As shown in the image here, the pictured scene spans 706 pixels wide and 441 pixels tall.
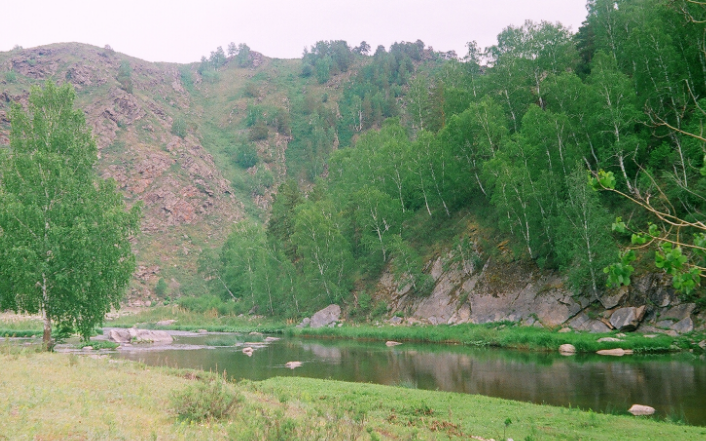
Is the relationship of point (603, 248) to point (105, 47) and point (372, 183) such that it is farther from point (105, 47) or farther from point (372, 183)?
point (105, 47)

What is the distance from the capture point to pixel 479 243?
55438 mm

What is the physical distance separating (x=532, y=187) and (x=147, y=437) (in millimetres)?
43729

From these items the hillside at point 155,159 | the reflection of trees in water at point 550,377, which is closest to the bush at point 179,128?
the hillside at point 155,159

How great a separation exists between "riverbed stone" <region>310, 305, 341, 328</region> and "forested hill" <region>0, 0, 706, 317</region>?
2.31 m

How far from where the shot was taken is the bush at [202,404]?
Answer: 1238 centimetres

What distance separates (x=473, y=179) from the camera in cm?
6128

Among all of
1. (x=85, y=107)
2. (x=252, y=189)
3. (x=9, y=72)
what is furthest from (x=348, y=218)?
(x=9, y=72)

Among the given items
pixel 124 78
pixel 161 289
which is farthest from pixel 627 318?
pixel 124 78

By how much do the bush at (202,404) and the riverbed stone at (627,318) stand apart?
A: 113 feet

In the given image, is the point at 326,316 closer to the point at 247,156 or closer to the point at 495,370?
the point at 495,370

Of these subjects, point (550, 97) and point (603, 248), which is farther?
point (550, 97)

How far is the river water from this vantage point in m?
20.8

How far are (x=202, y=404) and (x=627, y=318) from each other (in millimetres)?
36107

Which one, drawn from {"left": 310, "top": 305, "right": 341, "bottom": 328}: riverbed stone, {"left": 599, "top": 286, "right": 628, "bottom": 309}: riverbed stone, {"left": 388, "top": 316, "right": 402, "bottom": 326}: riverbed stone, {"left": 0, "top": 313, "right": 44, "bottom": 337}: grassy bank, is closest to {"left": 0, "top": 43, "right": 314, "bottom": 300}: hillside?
{"left": 0, "top": 313, "right": 44, "bottom": 337}: grassy bank
